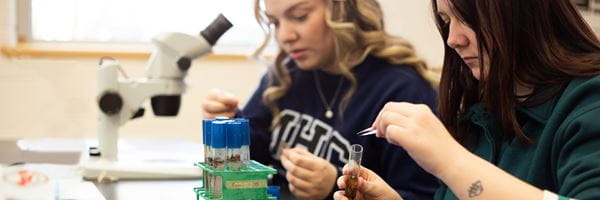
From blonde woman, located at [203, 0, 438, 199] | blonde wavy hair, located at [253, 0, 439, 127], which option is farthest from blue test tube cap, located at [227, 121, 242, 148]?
blonde wavy hair, located at [253, 0, 439, 127]

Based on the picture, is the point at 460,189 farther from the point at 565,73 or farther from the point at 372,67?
the point at 372,67

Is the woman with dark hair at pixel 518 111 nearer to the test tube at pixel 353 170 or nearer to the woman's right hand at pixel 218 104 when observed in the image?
the test tube at pixel 353 170

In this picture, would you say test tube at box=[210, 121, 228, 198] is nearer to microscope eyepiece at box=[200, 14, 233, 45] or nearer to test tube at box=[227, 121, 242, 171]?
test tube at box=[227, 121, 242, 171]

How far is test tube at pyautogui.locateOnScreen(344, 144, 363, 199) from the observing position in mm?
938

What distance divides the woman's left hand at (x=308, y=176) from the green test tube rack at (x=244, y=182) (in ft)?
1.11

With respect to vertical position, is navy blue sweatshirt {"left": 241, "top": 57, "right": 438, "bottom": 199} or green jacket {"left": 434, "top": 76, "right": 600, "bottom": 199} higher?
green jacket {"left": 434, "top": 76, "right": 600, "bottom": 199}

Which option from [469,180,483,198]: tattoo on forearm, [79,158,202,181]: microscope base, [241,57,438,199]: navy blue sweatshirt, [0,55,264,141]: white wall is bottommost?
[0,55,264,141]: white wall

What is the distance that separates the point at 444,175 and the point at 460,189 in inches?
1.0

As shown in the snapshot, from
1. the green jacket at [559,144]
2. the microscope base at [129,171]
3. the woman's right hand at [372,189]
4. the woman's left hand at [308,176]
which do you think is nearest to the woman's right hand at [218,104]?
the microscope base at [129,171]

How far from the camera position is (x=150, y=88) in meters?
1.46

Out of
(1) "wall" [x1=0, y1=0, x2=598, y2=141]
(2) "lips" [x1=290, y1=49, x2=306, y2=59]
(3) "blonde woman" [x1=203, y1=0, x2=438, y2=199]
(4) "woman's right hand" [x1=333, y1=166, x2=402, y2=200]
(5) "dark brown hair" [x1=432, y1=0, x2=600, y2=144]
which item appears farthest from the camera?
(1) "wall" [x1=0, y1=0, x2=598, y2=141]

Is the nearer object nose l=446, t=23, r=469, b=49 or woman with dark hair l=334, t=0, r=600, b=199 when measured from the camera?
woman with dark hair l=334, t=0, r=600, b=199

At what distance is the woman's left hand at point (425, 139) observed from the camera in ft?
2.68

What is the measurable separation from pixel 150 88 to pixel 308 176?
423 millimetres
